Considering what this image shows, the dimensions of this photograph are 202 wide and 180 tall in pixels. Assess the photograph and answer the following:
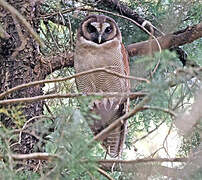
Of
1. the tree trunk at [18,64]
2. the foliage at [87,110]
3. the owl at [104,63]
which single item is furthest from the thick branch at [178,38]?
the tree trunk at [18,64]

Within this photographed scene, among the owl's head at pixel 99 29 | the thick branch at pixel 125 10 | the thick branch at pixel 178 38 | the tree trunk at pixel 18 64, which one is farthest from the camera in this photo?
the owl's head at pixel 99 29

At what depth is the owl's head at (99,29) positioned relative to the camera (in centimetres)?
309

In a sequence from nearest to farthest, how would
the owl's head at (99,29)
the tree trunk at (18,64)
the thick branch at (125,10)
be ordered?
the tree trunk at (18,64)
the thick branch at (125,10)
the owl's head at (99,29)

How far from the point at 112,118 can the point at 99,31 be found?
0.62 m

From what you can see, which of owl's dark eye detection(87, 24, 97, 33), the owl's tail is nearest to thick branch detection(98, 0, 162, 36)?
owl's dark eye detection(87, 24, 97, 33)

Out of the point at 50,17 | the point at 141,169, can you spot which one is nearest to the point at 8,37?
the point at 50,17

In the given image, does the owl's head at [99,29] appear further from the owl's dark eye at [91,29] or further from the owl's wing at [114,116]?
the owl's wing at [114,116]

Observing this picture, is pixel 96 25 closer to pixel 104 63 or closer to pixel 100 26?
pixel 100 26

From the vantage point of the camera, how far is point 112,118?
324 centimetres

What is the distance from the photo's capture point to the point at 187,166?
154 centimetres

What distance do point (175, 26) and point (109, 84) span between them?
64cm

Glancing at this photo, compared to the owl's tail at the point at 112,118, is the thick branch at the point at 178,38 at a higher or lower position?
higher

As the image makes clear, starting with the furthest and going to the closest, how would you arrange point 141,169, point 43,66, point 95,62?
point 95,62
point 43,66
point 141,169

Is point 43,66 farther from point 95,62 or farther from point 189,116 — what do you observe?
point 189,116
